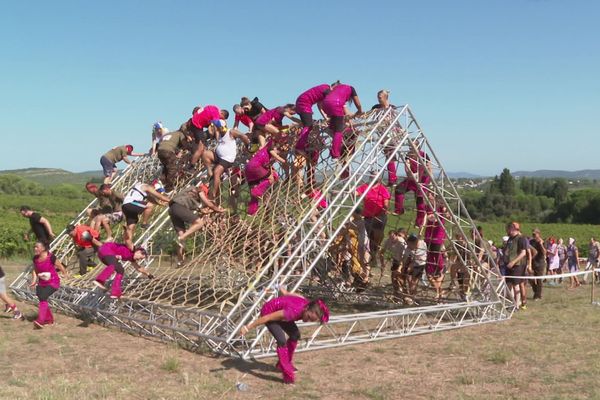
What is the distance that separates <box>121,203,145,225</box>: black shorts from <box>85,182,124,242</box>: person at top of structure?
1574mm

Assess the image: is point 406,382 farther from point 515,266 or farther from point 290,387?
point 515,266

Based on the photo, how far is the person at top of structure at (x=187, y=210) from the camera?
376 inches

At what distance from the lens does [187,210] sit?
9.59 meters

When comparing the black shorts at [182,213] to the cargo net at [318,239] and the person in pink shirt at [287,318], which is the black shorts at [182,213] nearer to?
the cargo net at [318,239]

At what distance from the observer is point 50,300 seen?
1127 cm

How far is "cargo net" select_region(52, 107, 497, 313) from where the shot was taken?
345 inches

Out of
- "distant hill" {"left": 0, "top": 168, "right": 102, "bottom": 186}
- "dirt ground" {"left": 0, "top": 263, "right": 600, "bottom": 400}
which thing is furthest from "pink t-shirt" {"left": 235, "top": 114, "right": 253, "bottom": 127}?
"distant hill" {"left": 0, "top": 168, "right": 102, "bottom": 186}

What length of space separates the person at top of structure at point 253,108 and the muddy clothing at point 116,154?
376cm

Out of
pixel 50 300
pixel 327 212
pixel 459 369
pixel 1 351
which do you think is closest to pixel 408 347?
pixel 459 369

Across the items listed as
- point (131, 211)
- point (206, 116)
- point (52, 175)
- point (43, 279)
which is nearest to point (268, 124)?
point (206, 116)

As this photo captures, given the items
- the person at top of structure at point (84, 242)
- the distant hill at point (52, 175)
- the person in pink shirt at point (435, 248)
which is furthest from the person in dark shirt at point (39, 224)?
the distant hill at point (52, 175)

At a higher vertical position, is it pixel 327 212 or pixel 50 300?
pixel 327 212

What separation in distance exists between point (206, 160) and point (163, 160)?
1594mm

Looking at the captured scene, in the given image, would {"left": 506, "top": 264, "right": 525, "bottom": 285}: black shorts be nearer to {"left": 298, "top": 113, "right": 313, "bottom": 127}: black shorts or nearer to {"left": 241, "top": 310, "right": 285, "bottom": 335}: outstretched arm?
{"left": 298, "top": 113, "right": 313, "bottom": 127}: black shorts
